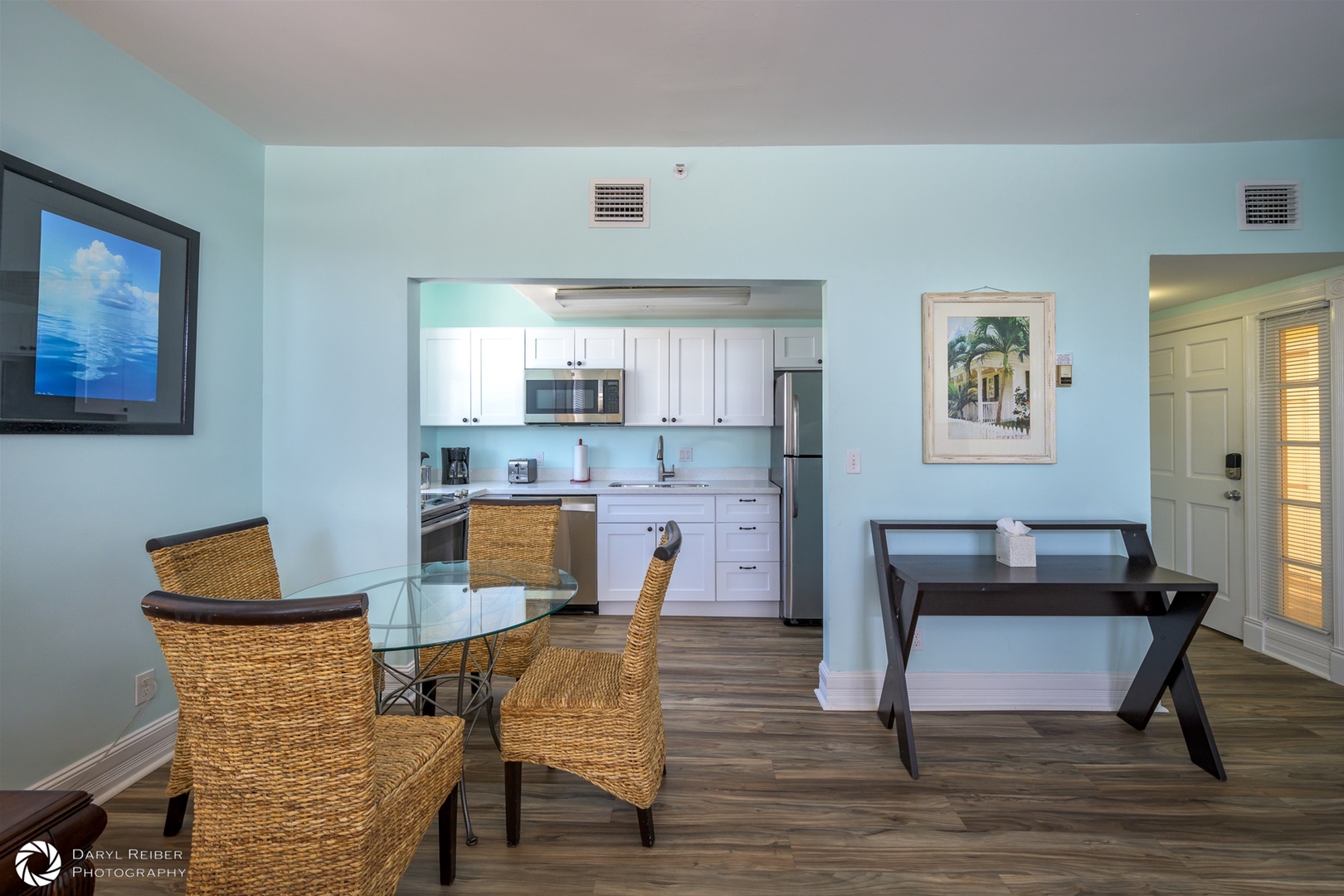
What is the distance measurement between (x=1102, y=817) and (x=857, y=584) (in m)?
1.13

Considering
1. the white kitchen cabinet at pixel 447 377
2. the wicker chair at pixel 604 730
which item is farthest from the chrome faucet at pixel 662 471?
the wicker chair at pixel 604 730

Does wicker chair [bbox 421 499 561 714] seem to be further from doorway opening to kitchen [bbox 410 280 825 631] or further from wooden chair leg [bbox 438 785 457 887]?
doorway opening to kitchen [bbox 410 280 825 631]

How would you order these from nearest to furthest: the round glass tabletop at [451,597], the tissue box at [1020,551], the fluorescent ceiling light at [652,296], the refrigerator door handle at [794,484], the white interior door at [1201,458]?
the round glass tabletop at [451,597], the tissue box at [1020,551], the white interior door at [1201,458], the fluorescent ceiling light at [652,296], the refrigerator door handle at [794,484]

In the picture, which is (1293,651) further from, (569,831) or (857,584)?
(569,831)

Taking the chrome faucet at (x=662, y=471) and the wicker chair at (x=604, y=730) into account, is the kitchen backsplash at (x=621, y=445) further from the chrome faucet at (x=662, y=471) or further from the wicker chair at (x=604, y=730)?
the wicker chair at (x=604, y=730)

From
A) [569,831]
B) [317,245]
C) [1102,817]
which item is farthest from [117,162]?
[1102,817]

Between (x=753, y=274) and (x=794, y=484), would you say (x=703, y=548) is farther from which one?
(x=753, y=274)

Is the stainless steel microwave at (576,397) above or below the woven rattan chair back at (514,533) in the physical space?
above

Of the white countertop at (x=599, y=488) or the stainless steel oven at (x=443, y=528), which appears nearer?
the stainless steel oven at (x=443, y=528)

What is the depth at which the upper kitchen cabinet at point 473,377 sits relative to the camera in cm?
→ 445

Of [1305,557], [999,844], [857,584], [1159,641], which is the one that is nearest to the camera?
[999,844]

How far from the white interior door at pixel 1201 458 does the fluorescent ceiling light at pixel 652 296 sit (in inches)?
107

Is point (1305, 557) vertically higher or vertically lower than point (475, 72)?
lower

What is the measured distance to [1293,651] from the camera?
323 cm
